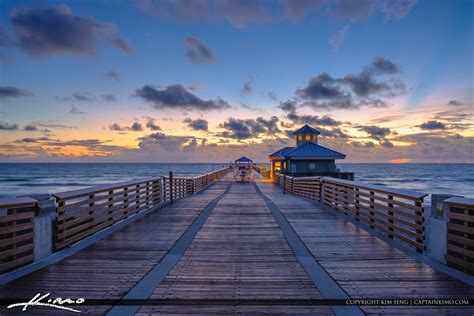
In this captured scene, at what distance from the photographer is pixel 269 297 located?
4.43m

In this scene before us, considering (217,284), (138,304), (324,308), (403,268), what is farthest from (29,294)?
(403,268)

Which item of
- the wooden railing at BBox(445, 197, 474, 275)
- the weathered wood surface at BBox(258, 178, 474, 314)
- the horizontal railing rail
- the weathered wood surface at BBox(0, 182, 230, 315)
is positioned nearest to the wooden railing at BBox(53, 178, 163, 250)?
the horizontal railing rail

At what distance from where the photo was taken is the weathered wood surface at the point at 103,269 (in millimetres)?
4559

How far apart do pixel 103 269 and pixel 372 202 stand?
7.00 meters

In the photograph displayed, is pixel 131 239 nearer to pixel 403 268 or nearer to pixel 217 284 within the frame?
pixel 217 284

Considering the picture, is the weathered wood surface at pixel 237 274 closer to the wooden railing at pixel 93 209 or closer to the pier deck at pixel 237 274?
the pier deck at pixel 237 274

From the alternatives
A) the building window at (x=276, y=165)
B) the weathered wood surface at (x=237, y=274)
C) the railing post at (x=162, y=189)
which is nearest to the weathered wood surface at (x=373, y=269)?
the weathered wood surface at (x=237, y=274)

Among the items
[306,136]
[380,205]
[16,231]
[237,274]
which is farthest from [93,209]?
[306,136]

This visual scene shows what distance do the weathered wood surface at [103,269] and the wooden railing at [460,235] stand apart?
5448 mm

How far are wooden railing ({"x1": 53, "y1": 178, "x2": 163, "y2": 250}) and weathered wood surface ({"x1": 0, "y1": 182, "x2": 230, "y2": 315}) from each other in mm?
555

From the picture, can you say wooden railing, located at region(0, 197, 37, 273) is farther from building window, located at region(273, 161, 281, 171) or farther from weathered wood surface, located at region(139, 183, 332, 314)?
building window, located at region(273, 161, 281, 171)

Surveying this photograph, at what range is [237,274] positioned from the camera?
17.4 ft

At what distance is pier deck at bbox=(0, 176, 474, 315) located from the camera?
13.9ft
